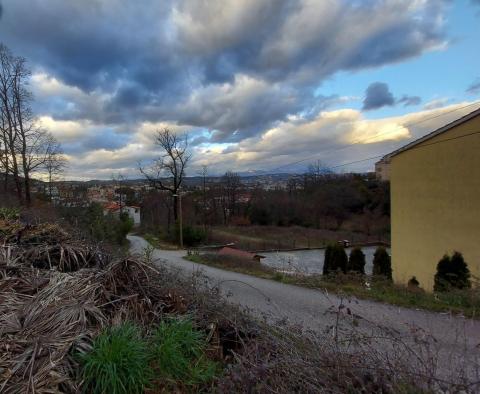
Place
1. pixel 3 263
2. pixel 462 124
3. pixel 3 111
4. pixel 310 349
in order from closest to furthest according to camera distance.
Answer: pixel 310 349
pixel 3 263
pixel 462 124
pixel 3 111

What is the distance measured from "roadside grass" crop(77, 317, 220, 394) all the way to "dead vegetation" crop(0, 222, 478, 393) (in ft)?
0.24

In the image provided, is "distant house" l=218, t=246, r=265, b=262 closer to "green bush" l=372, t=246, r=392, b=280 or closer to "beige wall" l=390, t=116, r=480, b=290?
"green bush" l=372, t=246, r=392, b=280

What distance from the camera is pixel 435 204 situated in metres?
15.9

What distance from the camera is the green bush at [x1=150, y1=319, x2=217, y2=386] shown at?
2.84m

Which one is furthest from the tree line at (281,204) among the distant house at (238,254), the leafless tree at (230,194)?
the distant house at (238,254)

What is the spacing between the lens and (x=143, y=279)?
3943mm

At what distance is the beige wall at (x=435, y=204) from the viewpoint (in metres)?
14.1

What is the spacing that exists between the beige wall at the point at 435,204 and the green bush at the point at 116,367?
43.7ft

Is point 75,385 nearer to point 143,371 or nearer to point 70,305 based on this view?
point 143,371

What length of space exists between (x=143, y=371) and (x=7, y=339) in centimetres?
108

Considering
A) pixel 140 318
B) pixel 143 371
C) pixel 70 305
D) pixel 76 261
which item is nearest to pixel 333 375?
pixel 143 371

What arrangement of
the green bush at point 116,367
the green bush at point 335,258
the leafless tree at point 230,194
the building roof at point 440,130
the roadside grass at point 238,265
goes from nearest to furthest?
the green bush at point 116,367 < the roadside grass at point 238,265 < the building roof at point 440,130 < the green bush at point 335,258 < the leafless tree at point 230,194

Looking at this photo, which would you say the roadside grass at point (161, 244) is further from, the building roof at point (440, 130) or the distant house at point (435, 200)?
the building roof at point (440, 130)

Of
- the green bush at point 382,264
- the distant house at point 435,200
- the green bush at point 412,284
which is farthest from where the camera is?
the green bush at point 382,264
